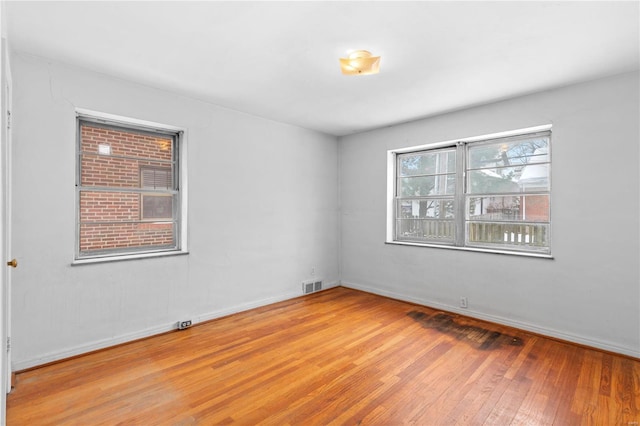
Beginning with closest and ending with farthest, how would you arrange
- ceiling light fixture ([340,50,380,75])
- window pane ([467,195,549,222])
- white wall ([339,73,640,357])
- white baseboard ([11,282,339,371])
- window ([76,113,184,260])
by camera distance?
ceiling light fixture ([340,50,380,75])
white baseboard ([11,282,339,371])
white wall ([339,73,640,357])
window ([76,113,184,260])
window pane ([467,195,549,222])

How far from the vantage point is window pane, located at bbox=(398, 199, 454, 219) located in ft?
14.5

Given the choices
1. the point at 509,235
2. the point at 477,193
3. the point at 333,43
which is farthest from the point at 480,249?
the point at 333,43

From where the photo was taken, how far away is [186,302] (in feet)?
11.8

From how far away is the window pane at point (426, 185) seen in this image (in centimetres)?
438

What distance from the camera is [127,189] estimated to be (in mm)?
3291

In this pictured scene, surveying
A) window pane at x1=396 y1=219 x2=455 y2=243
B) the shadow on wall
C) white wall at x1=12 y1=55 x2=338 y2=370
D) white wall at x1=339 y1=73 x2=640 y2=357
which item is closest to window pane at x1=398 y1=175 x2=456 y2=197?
window pane at x1=396 y1=219 x2=455 y2=243

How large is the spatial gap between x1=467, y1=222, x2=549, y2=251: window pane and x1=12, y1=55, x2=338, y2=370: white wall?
220 cm

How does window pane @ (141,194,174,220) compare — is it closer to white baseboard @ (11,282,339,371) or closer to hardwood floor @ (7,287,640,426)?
white baseboard @ (11,282,339,371)

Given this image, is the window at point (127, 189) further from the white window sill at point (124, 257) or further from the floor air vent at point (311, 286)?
the floor air vent at point (311, 286)

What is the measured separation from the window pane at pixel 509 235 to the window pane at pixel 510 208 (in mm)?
80

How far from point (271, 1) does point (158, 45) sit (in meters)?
1.08

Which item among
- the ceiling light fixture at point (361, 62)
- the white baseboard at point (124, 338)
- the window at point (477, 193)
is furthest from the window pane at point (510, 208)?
the white baseboard at point (124, 338)

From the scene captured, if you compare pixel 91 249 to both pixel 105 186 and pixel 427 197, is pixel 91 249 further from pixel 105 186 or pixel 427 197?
pixel 427 197

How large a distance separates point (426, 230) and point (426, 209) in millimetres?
303
